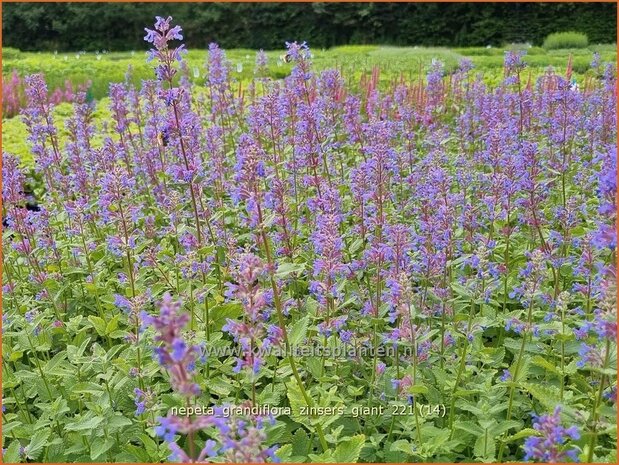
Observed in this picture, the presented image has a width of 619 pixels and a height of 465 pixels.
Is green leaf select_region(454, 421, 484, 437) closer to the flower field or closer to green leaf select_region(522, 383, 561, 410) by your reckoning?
the flower field

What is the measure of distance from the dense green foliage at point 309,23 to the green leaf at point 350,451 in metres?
38.3

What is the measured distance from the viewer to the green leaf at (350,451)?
287 cm

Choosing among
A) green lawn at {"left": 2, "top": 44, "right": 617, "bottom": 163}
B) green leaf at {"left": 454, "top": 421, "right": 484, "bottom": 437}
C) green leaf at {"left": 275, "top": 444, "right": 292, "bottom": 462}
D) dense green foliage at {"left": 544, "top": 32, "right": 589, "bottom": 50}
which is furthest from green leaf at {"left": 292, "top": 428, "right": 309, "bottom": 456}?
dense green foliage at {"left": 544, "top": 32, "right": 589, "bottom": 50}

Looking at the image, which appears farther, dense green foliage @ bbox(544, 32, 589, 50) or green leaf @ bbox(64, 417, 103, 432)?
dense green foliage @ bbox(544, 32, 589, 50)

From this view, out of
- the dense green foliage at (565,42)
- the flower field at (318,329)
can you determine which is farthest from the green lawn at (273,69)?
the flower field at (318,329)

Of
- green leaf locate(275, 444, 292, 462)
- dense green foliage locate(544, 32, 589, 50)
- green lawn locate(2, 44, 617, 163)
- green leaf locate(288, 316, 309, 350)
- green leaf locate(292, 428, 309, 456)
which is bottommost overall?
green leaf locate(292, 428, 309, 456)

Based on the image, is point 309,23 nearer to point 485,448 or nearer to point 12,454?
point 12,454

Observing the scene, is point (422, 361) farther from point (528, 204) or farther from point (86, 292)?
point (86, 292)

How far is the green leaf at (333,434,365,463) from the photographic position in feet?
9.43

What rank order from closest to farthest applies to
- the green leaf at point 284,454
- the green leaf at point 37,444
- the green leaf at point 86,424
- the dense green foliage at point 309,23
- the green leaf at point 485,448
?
the green leaf at point 284,454, the green leaf at point 485,448, the green leaf at point 86,424, the green leaf at point 37,444, the dense green foliage at point 309,23

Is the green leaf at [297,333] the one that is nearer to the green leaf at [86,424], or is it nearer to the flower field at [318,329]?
the flower field at [318,329]

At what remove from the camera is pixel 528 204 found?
407 cm

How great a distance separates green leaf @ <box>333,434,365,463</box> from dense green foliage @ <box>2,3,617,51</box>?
126 feet

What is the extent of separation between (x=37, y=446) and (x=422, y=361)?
83.2 inches
